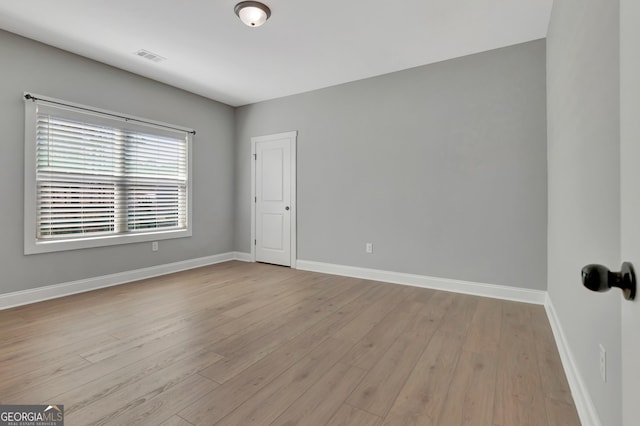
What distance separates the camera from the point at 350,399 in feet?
5.54

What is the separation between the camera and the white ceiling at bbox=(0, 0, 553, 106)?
2703mm

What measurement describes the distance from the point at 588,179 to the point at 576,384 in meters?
1.12

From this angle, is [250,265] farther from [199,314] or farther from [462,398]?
[462,398]

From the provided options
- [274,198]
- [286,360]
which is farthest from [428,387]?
[274,198]

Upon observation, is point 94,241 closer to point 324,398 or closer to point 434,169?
point 324,398

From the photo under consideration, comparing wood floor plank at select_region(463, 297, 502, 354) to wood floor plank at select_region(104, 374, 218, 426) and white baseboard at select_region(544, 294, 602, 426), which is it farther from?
wood floor plank at select_region(104, 374, 218, 426)

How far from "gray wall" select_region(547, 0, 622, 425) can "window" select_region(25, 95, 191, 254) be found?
4.57m

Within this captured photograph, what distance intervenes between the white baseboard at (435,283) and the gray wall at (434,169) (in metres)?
0.07

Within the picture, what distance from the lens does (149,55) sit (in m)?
3.59

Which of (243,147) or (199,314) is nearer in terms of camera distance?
(199,314)

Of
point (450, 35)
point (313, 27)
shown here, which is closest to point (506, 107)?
point (450, 35)

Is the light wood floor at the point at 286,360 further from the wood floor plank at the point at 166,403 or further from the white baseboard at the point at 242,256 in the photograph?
the white baseboard at the point at 242,256

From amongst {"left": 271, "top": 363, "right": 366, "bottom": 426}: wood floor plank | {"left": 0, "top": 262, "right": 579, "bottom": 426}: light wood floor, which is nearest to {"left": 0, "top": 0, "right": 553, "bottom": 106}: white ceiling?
{"left": 0, "top": 262, "right": 579, "bottom": 426}: light wood floor

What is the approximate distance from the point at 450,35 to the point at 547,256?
2444 mm
